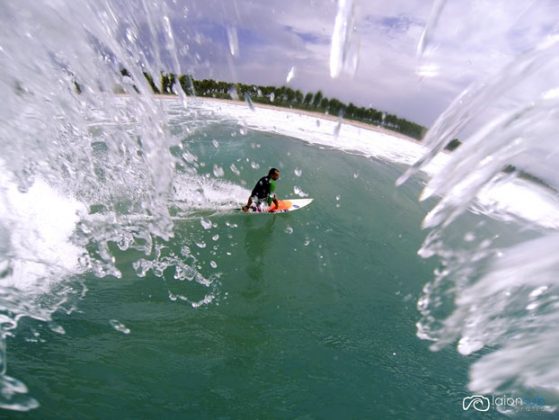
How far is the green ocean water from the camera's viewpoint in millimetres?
4633

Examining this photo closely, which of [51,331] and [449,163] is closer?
[449,163]

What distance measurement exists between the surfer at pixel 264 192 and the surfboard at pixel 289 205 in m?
0.18

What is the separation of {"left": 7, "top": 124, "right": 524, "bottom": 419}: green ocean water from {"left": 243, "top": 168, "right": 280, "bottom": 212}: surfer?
0.92 metres

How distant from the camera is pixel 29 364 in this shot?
461 cm

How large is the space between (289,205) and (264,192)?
4.91 ft

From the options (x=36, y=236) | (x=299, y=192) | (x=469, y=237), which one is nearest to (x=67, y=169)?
(x=36, y=236)

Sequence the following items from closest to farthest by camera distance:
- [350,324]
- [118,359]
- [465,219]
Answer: [118,359]
[350,324]
[465,219]

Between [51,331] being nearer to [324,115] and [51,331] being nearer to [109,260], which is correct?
[109,260]

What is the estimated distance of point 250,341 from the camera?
575cm

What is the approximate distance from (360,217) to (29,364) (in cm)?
1006

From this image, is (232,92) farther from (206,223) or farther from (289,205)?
(206,223)

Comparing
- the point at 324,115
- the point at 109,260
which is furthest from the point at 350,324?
the point at 324,115

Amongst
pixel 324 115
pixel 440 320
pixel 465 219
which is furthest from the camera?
pixel 324 115

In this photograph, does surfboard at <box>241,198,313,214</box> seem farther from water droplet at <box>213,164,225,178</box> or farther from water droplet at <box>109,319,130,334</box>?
water droplet at <box>109,319,130,334</box>
